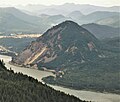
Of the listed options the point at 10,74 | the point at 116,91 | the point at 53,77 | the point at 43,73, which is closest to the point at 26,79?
the point at 10,74

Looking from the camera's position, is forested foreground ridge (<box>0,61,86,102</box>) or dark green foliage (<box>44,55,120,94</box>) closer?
forested foreground ridge (<box>0,61,86,102</box>)

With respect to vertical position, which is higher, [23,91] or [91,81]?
[91,81]

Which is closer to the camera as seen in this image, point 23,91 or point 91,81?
point 23,91

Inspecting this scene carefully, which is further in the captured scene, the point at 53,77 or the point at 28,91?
the point at 53,77

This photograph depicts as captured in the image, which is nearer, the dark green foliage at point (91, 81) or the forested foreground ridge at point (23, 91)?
the forested foreground ridge at point (23, 91)

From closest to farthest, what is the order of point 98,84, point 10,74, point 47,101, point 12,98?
1. point 12,98
2. point 47,101
3. point 10,74
4. point 98,84

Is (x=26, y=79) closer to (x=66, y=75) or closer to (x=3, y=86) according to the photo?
(x=3, y=86)

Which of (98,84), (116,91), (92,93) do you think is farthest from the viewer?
(98,84)
